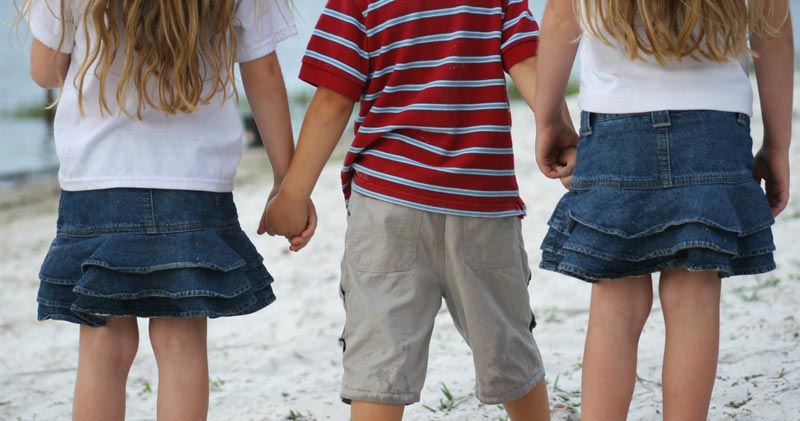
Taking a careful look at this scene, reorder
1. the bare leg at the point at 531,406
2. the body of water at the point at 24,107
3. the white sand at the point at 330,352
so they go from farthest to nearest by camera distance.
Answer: the body of water at the point at 24,107, the white sand at the point at 330,352, the bare leg at the point at 531,406

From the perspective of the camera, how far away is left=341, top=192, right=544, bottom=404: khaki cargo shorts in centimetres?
224

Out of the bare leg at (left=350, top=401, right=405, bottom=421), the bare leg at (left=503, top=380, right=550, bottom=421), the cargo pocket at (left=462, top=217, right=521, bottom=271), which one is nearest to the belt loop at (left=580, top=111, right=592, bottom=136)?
the cargo pocket at (left=462, top=217, right=521, bottom=271)

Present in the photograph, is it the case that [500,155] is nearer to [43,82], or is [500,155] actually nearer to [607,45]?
[607,45]

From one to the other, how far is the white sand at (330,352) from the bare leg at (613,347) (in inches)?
27.8

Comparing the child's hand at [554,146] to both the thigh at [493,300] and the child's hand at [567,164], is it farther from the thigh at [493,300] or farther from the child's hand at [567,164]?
the thigh at [493,300]

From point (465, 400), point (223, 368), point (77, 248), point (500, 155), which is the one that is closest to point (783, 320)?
point (465, 400)

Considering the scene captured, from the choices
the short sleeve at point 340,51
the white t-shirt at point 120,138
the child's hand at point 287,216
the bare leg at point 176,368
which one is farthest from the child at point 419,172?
the bare leg at point 176,368

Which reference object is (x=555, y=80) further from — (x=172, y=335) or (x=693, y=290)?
(x=172, y=335)

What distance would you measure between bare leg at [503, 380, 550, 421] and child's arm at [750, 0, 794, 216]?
694 mm

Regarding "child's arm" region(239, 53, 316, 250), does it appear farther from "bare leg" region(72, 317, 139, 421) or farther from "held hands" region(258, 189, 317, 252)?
"bare leg" region(72, 317, 139, 421)

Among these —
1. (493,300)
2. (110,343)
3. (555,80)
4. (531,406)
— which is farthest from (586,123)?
(110,343)

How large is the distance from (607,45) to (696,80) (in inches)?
7.6

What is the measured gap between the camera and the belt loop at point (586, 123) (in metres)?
2.11

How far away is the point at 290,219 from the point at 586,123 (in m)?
0.75
